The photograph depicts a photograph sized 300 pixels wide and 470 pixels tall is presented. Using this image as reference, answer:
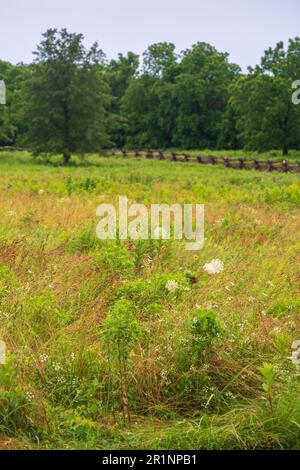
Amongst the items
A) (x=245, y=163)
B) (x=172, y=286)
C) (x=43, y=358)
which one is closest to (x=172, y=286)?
(x=172, y=286)

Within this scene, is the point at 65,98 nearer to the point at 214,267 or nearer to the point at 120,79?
the point at 214,267

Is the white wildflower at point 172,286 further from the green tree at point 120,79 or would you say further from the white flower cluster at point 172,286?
the green tree at point 120,79

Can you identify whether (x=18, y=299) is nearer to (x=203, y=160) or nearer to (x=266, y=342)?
(x=266, y=342)

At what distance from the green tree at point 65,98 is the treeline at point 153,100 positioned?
0.06m

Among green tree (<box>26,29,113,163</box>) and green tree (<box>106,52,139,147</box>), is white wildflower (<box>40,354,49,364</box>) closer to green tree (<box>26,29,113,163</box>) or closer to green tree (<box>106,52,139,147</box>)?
green tree (<box>26,29,113,163</box>)

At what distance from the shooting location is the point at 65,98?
34.8 metres

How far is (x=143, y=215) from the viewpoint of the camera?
1098 cm

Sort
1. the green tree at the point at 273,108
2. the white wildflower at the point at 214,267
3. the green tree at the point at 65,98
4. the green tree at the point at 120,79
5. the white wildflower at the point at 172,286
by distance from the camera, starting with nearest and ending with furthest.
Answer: the white wildflower at the point at 172,286 → the white wildflower at the point at 214,267 → the green tree at the point at 65,98 → the green tree at the point at 273,108 → the green tree at the point at 120,79

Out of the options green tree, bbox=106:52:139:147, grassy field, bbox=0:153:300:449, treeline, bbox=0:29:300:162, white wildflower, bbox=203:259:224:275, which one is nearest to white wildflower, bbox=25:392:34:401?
grassy field, bbox=0:153:300:449

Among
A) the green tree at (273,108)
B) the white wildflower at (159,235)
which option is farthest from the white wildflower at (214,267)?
the green tree at (273,108)

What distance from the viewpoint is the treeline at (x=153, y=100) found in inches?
1380
